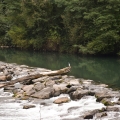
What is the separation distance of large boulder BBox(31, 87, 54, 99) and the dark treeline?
652 inches

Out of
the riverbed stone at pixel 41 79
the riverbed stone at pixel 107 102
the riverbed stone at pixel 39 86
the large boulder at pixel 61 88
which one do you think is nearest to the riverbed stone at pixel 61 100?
the large boulder at pixel 61 88

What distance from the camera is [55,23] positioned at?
1503 inches

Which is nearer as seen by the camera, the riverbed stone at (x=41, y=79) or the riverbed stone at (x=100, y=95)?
the riverbed stone at (x=100, y=95)

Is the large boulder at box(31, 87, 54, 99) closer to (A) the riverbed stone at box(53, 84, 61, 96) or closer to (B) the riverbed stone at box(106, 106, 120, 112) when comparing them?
(A) the riverbed stone at box(53, 84, 61, 96)

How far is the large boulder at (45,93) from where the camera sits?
12143 millimetres

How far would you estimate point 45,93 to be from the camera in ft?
40.5

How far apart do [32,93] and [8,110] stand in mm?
2211

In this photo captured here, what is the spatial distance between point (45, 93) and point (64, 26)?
25.2m

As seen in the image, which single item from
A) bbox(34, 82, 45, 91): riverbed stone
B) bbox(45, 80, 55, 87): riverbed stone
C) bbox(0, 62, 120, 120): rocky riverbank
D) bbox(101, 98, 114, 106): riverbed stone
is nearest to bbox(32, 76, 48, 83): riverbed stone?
bbox(0, 62, 120, 120): rocky riverbank

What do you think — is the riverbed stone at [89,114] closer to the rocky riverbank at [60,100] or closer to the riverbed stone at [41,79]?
the rocky riverbank at [60,100]

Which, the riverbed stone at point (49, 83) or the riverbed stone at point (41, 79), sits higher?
the riverbed stone at point (49, 83)

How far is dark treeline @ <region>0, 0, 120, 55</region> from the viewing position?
2888cm

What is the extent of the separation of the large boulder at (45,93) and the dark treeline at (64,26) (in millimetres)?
16563

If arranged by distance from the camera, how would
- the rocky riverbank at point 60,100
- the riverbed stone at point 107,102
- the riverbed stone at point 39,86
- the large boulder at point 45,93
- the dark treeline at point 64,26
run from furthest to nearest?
the dark treeline at point 64,26 → the riverbed stone at point 39,86 → the large boulder at point 45,93 → the riverbed stone at point 107,102 → the rocky riverbank at point 60,100
